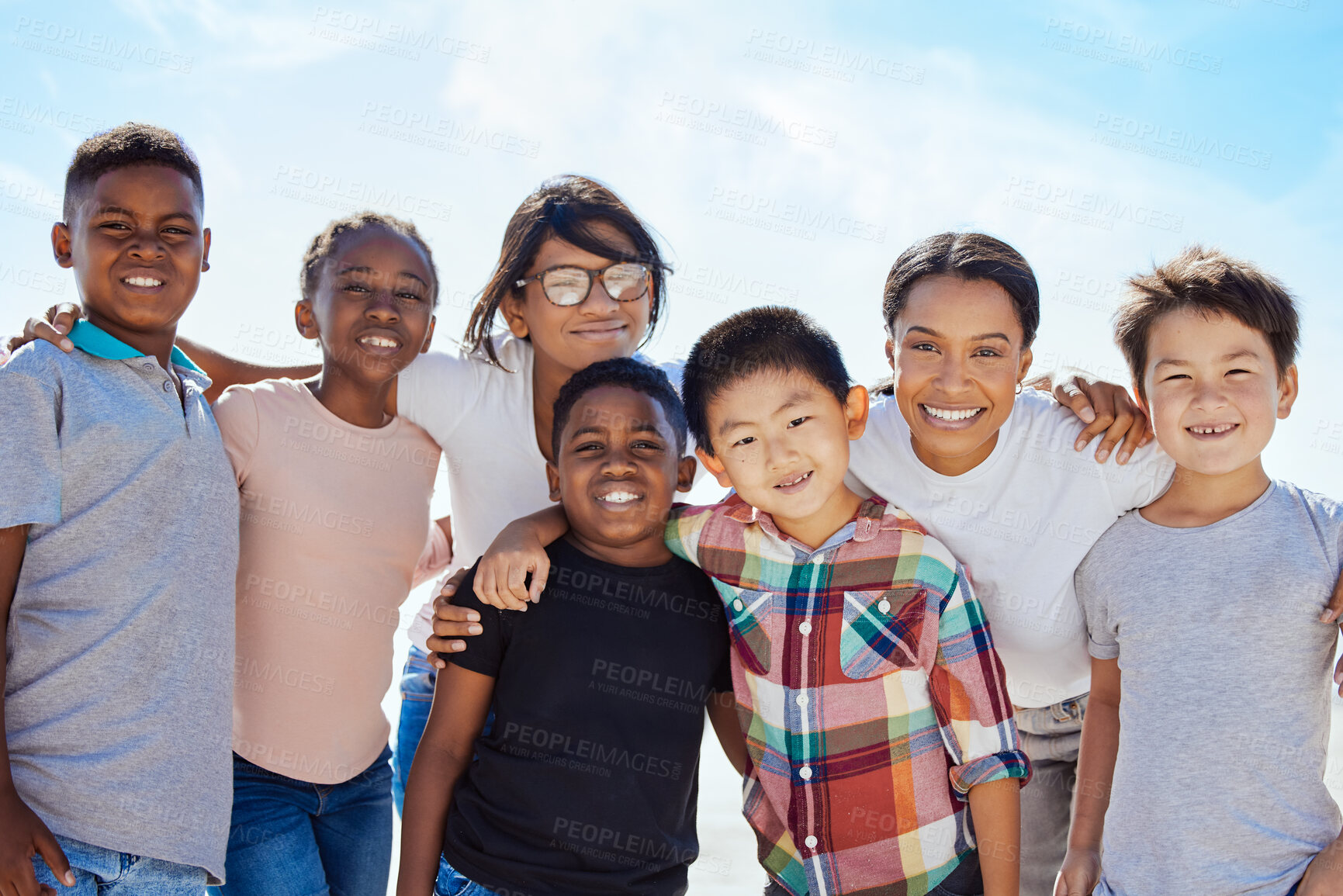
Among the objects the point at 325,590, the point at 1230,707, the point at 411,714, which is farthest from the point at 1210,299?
the point at 411,714

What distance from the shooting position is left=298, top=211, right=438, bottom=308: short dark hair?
3260 mm

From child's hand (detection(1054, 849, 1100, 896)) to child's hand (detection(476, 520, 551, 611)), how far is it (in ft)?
5.64

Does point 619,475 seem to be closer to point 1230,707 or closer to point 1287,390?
point 1230,707

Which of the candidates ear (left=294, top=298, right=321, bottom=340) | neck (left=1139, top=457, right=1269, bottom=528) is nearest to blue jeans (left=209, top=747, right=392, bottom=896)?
ear (left=294, top=298, right=321, bottom=340)

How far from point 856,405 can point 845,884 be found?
50.5 inches

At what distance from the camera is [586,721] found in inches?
94.3

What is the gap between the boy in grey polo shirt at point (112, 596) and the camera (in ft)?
7.22

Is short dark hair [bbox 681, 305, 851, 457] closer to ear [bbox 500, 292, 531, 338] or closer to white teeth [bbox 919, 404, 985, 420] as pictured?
white teeth [bbox 919, 404, 985, 420]

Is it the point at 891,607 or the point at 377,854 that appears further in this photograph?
the point at 377,854

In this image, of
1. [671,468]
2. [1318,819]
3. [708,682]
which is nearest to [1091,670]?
[1318,819]

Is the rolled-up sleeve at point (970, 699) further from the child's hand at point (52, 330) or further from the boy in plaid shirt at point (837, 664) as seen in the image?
the child's hand at point (52, 330)

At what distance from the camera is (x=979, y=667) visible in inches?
94.2

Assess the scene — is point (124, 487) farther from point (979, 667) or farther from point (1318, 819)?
point (1318, 819)

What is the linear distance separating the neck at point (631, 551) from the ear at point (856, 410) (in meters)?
0.63
